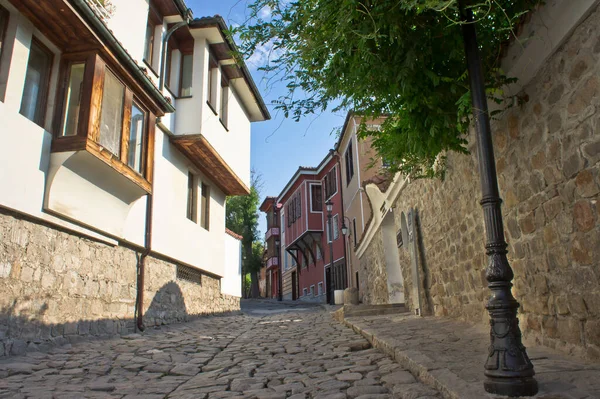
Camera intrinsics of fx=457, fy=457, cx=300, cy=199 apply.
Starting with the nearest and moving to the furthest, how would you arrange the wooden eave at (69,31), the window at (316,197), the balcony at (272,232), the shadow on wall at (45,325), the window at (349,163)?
the shadow on wall at (45,325), the wooden eave at (69,31), the window at (349,163), the window at (316,197), the balcony at (272,232)

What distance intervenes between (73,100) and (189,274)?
18.7ft

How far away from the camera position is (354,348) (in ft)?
18.3

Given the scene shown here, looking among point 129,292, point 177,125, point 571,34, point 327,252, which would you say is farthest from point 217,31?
point 327,252

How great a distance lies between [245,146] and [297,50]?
33.2 feet

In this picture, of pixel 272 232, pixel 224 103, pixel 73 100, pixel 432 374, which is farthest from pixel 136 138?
pixel 272 232

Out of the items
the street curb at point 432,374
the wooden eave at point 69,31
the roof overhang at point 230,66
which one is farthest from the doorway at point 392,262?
the wooden eave at point 69,31

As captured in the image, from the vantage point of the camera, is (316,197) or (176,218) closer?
(176,218)

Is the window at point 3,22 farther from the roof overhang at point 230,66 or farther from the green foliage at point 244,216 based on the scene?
the green foliage at point 244,216

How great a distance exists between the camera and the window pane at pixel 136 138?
7869mm

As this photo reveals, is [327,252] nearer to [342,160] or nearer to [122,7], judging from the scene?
[342,160]

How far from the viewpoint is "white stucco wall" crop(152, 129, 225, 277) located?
938 cm

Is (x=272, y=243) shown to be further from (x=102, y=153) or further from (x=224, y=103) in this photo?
(x=102, y=153)

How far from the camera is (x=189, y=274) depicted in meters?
11.2

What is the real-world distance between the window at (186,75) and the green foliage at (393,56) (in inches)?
274
